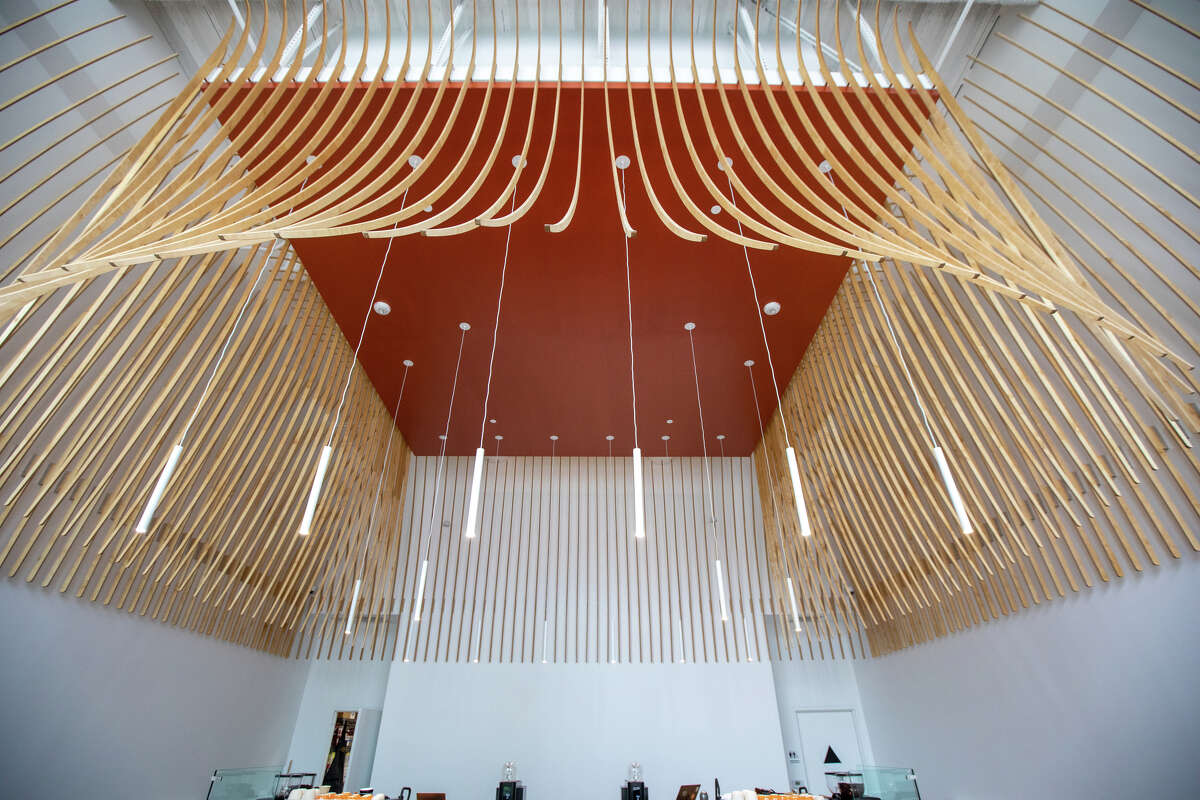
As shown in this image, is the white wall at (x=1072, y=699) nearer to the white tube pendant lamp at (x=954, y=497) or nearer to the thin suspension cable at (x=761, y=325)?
the white tube pendant lamp at (x=954, y=497)

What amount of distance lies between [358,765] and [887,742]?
7059 millimetres

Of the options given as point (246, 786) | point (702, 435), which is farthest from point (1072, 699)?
point (246, 786)

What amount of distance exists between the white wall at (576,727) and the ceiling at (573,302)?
11.3 ft

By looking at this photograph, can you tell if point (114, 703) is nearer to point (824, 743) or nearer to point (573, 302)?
point (573, 302)

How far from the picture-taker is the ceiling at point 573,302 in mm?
5043

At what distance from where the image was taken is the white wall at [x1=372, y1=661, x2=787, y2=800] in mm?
7824

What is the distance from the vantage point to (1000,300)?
463cm

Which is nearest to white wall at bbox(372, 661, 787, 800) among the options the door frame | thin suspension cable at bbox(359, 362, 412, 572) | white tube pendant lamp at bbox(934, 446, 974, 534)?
the door frame

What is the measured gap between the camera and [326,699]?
8688 millimetres

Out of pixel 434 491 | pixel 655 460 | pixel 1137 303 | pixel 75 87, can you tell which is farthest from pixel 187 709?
pixel 1137 303

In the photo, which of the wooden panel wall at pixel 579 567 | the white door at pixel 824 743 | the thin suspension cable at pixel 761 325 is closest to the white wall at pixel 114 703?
the wooden panel wall at pixel 579 567

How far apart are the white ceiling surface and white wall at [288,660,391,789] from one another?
7.80m

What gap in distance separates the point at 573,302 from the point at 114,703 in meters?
5.61

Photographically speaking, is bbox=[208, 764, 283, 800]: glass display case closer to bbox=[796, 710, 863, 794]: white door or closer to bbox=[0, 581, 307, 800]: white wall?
bbox=[0, 581, 307, 800]: white wall
